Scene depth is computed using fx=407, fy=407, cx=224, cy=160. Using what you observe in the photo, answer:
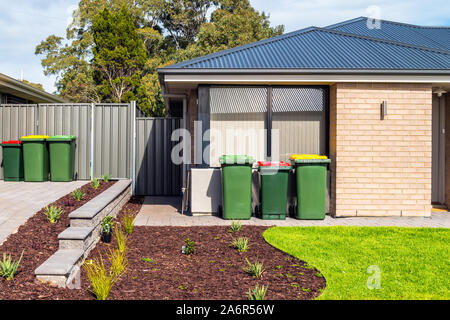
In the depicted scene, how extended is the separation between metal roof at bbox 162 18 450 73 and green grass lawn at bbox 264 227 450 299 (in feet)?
10.0

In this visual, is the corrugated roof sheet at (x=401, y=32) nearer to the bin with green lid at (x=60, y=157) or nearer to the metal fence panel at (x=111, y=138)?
the metal fence panel at (x=111, y=138)

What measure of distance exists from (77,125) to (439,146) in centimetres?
861

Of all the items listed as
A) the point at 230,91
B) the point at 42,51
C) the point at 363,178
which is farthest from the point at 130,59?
the point at 363,178

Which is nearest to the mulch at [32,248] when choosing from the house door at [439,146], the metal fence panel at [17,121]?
the metal fence panel at [17,121]

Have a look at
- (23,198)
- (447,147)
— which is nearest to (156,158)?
(23,198)

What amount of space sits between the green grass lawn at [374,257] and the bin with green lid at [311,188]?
85 centimetres

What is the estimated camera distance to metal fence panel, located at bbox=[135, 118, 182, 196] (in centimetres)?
1038

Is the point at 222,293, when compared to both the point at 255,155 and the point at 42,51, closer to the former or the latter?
the point at 255,155

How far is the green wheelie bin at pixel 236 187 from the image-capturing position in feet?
24.0

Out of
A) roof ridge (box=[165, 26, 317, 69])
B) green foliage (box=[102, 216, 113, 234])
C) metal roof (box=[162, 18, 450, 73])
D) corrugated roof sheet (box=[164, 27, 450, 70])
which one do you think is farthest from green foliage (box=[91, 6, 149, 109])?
green foliage (box=[102, 216, 113, 234])

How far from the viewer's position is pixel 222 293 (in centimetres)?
379

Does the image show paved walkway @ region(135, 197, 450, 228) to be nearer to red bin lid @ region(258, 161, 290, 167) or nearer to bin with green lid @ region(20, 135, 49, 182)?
Answer: red bin lid @ region(258, 161, 290, 167)

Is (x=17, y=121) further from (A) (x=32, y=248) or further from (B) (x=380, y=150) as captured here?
(B) (x=380, y=150)
